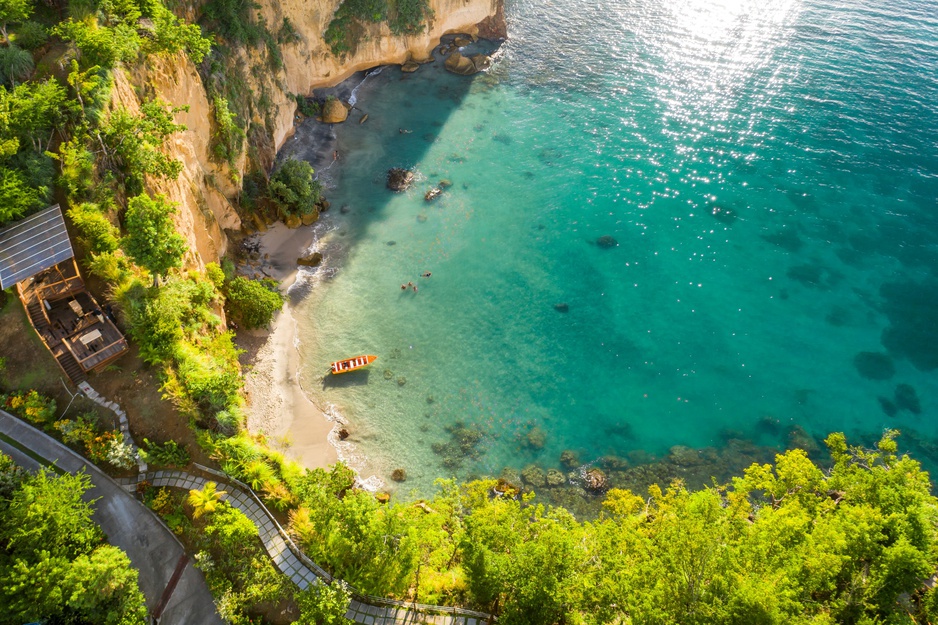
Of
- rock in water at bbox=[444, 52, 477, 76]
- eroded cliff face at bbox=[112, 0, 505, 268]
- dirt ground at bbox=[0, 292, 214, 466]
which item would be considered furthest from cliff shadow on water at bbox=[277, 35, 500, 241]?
dirt ground at bbox=[0, 292, 214, 466]

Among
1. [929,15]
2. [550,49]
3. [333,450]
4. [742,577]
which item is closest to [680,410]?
[742,577]

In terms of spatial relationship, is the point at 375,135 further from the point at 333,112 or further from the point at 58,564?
the point at 58,564

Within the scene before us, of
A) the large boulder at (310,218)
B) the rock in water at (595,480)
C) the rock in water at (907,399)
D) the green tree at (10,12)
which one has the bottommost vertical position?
the rock in water at (595,480)

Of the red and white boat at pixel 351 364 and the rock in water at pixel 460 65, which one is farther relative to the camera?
the rock in water at pixel 460 65

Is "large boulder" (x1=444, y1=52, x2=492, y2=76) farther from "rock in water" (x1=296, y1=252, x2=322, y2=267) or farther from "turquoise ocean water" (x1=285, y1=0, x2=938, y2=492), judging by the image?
"rock in water" (x1=296, y1=252, x2=322, y2=267)

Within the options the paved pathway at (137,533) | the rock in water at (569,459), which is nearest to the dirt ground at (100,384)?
the paved pathway at (137,533)

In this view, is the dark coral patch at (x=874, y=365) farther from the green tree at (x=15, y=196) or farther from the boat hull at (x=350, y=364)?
the green tree at (x=15, y=196)
